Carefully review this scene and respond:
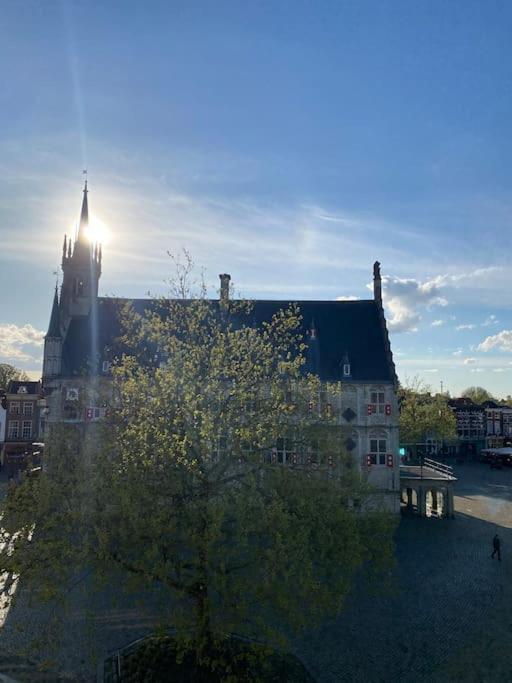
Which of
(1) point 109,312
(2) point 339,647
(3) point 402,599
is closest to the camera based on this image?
(2) point 339,647

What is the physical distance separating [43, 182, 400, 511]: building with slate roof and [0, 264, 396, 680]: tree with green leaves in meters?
22.6

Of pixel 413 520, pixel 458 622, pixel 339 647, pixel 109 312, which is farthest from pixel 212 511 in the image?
pixel 109 312

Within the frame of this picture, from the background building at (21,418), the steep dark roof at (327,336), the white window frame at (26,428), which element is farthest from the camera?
the white window frame at (26,428)

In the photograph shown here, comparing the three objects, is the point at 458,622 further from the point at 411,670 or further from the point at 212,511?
the point at 212,511

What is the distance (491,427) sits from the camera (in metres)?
100

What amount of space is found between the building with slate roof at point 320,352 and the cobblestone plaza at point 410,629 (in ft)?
36.4

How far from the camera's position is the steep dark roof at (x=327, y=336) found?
4378 cm

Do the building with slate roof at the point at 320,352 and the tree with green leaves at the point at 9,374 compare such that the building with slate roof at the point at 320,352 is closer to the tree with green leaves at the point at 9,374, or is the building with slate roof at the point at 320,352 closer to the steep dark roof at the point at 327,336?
the steep dark roof at the point at 327,336

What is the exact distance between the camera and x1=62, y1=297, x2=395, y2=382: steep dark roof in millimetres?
43781

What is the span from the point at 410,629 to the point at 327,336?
2773cm

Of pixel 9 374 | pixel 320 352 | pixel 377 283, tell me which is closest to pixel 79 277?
pixel 320 352

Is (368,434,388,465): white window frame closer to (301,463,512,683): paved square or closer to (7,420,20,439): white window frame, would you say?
(301,463,512,683): paved square

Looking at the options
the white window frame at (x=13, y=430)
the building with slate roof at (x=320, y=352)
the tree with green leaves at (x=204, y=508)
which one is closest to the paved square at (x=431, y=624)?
the tree with green leaves at (x=204, y=508)

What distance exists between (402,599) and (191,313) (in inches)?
632
